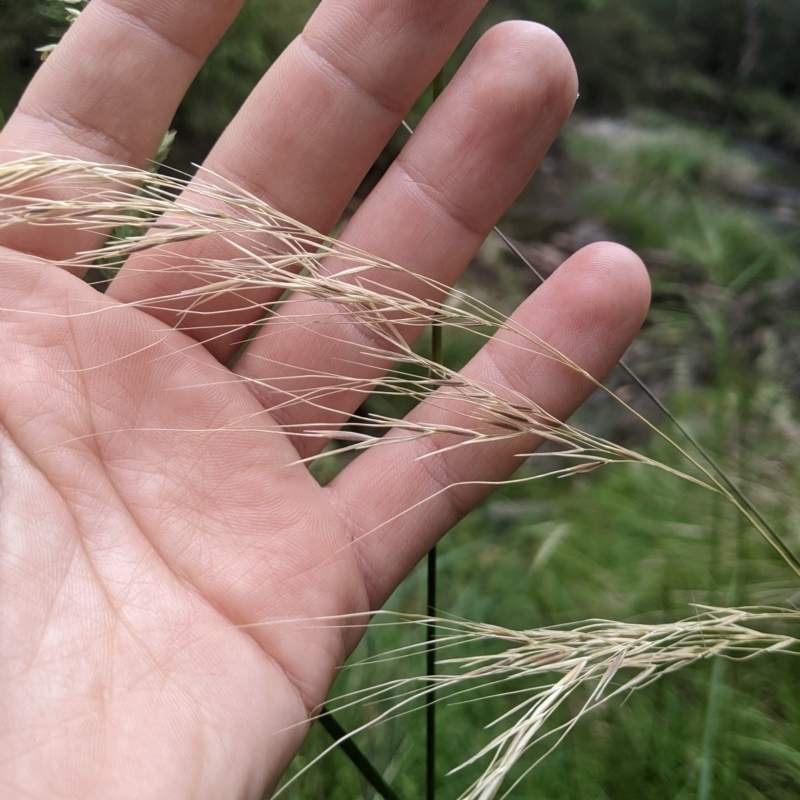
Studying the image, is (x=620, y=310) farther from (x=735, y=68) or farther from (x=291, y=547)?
(x=735, y=68)

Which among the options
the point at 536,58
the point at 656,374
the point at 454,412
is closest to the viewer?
the point at 454,412

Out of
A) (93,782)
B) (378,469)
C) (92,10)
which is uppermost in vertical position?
(92,10)

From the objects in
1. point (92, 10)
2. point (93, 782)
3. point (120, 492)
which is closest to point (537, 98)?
point (92, 10)

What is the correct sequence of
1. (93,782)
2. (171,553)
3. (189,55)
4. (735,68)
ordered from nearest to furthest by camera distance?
1. (93,782)
2. (171,553)
3. (189,55)
4. (735,68)

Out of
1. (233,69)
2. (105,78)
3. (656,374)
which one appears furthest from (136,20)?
(656,374)

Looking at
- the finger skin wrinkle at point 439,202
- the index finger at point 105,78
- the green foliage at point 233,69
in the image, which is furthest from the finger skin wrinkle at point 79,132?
the green foliage at point 233,69

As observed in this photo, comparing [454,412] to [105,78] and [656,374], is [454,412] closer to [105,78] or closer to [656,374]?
[105,78]

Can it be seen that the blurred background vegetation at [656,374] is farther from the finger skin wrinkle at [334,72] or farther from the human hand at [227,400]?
the finger skin wrinkle at [334,72]

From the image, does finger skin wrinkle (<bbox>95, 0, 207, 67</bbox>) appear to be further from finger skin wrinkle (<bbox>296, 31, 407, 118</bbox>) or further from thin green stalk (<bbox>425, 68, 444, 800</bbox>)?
thin green stalk (<bbox>425, 68, 444, 800</bbox>)
